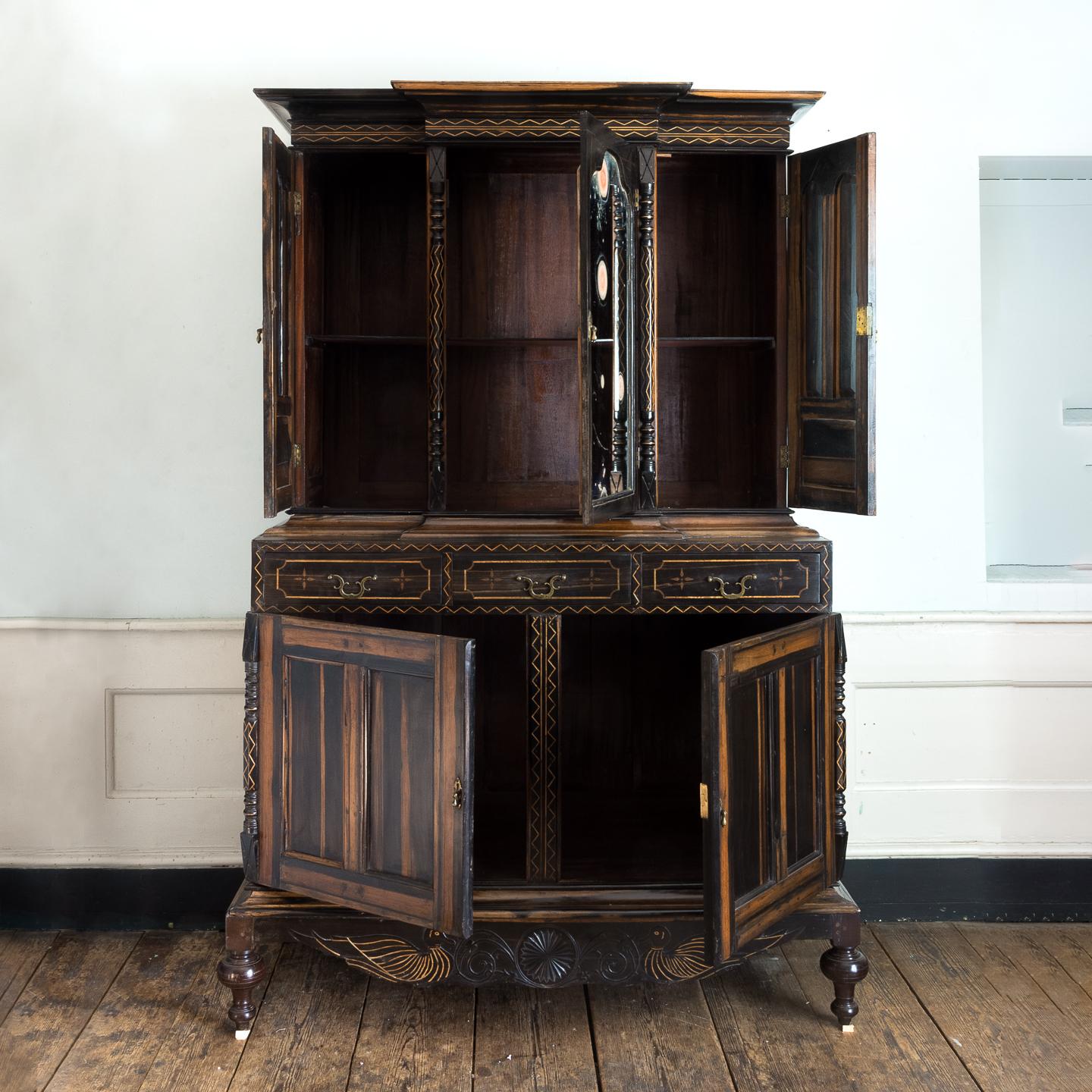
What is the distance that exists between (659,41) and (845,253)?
962mm

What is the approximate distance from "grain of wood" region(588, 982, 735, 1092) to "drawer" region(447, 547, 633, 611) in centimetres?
103

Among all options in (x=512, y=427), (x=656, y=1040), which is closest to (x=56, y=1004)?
(x=656, y=1040)

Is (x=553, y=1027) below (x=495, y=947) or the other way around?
below

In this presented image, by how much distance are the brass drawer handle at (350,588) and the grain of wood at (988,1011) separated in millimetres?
1741

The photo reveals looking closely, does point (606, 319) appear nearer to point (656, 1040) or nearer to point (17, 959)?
point (656, 1040)

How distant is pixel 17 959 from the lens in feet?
10.0

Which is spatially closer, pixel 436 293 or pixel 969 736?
pixel 436 293

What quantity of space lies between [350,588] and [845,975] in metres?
1.50

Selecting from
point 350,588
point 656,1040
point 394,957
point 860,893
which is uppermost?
point 350,588

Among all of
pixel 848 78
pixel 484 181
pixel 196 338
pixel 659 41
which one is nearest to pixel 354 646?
pixel 196 338

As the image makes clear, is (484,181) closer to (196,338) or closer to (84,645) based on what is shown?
(196,338)

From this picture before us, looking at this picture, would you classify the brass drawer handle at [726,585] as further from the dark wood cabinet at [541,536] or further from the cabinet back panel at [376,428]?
the cabinet back panel at [376,428]

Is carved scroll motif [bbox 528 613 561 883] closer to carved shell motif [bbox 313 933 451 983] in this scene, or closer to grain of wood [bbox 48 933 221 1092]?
carved shell motif [bbox 313 933 451 983]

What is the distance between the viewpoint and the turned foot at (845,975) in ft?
8.77
